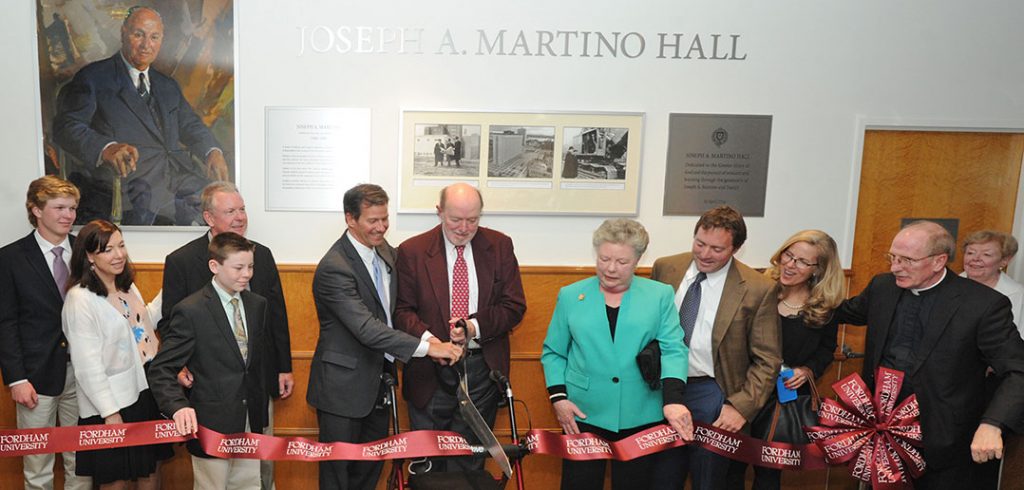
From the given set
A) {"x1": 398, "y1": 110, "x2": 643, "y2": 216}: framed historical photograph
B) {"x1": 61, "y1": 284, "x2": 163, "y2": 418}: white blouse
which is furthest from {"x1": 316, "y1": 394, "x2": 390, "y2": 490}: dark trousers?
{"x1": 398, "y1": 110, "x2": 643, "y2": 216}: framed historical photograph

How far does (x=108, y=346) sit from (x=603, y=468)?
94.3 inches

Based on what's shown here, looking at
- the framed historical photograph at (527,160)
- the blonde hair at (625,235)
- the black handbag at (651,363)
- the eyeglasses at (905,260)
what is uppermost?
the framed historical photograph at (527,160)

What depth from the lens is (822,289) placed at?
10.3ft

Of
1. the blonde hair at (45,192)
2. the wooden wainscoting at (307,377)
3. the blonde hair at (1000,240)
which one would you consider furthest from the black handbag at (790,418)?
the blonde hair at (45,192)

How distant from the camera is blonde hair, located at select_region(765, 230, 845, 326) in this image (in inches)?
123

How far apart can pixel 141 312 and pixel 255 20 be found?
183 centimetres

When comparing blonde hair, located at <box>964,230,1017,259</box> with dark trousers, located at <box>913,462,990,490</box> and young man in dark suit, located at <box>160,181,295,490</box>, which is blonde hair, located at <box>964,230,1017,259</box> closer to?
dark trousers, located at <box>913,462,990,490</box>

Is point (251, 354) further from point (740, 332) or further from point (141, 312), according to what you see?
point (740, 332)

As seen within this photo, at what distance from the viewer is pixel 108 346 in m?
2.94

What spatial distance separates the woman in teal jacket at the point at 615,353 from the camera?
2.84 m

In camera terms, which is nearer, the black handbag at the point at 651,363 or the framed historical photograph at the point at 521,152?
the black handbag at the point at 651,363

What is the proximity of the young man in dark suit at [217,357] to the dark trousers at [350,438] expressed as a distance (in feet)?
1.24

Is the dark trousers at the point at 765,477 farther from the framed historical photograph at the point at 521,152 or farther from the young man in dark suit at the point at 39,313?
the young man in dark suit at the point at 39,313

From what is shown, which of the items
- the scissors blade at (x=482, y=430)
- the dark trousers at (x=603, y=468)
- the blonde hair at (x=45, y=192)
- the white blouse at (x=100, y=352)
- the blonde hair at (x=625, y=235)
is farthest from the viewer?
the blonde hair at (x=45, y=192)
